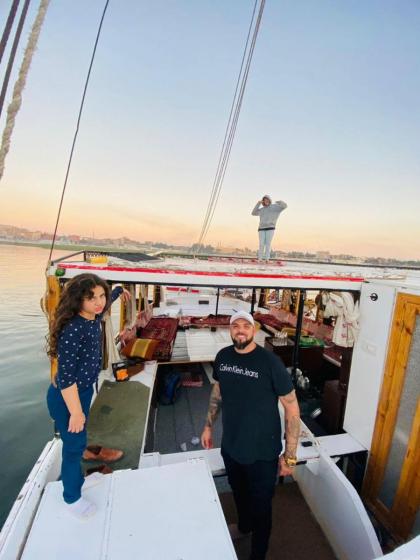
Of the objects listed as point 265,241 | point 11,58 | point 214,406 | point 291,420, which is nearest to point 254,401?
point 291,420

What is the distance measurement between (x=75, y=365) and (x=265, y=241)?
4688 millimetres

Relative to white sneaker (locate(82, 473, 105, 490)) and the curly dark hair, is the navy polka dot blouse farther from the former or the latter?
white sneaker (locate(82, 473, 105, 490))

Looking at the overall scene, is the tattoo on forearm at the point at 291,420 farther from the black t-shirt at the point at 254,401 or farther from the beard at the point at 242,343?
the beard at the point at 242,343

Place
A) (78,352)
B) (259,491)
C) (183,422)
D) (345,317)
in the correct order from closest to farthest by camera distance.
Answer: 1. (78,352)
2. (259,491)
3. (345,317)
4. (183,422)

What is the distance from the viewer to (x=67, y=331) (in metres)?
2.05

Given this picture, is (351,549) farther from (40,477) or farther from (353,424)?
(40,477)

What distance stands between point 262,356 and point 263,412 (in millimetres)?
462

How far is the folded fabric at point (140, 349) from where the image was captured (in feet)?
21.0

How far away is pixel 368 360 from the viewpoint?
13.1 ft

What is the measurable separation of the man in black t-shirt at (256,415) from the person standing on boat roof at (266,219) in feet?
12.1

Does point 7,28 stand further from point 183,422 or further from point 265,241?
point 183,422

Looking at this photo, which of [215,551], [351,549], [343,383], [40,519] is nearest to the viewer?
[215,551]

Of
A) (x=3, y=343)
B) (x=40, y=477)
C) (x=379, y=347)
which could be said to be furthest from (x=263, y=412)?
(x=3, y=343)

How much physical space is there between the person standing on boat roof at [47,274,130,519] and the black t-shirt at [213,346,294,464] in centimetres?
116
